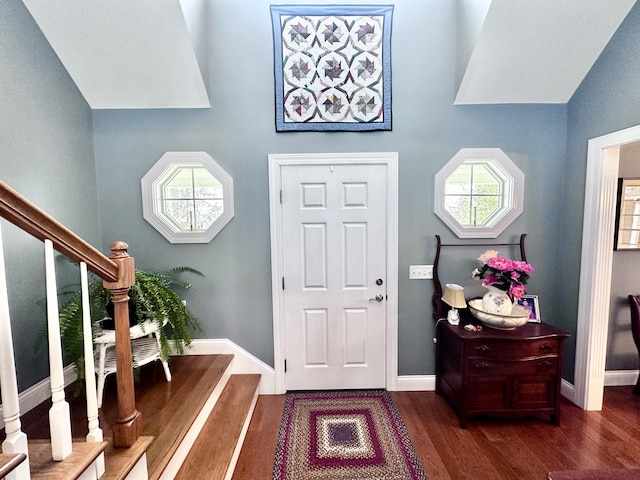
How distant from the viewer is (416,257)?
2494 mm

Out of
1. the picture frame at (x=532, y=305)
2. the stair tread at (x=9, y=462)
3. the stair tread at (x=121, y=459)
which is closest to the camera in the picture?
the stair tread at (x=9, y=462)

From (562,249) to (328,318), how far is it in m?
2.05

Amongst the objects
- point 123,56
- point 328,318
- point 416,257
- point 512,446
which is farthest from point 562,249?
point 123,56

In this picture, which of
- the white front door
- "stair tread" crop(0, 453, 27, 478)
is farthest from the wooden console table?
"stair tread" crop(0, 453, 27, 478)

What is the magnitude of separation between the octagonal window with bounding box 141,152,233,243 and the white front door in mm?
537

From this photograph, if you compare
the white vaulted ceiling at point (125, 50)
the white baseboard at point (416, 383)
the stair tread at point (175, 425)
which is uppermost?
the white vaulted ceiling at point (125, 50)

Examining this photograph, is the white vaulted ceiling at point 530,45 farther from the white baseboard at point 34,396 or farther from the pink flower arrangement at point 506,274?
the white baseboard at point 34,396

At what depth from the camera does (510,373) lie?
2.07m

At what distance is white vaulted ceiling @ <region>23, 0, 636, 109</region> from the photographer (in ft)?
6.30

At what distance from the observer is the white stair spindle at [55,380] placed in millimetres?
932

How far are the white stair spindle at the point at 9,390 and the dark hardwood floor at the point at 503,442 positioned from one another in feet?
4.10

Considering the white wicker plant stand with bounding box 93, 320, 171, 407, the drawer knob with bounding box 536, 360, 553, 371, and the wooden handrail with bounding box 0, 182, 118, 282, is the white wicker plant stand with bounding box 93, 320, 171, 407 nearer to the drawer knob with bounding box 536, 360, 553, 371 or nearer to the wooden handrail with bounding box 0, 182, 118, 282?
the wooden handrail with bounding box 0, 182, 118, 282

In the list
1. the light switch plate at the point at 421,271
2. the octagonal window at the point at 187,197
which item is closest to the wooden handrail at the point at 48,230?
the octagonal window at the point at 187,197

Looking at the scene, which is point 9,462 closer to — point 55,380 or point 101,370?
point 55,380
